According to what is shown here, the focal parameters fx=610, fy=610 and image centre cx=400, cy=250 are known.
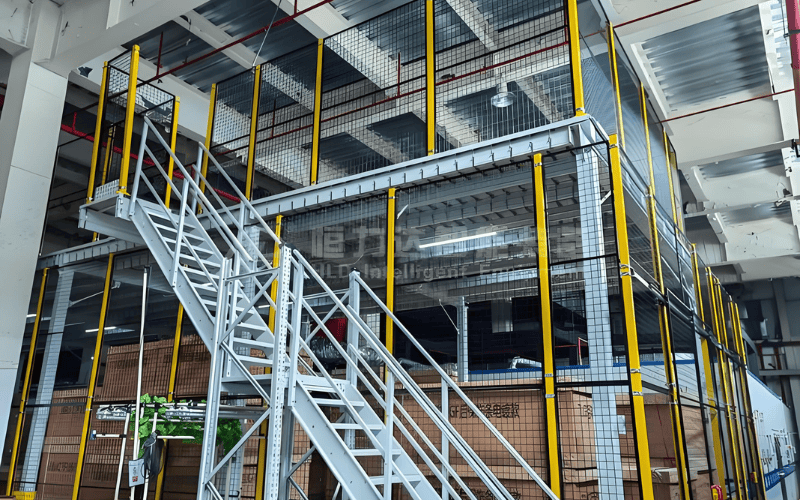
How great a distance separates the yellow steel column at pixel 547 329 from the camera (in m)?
5.83

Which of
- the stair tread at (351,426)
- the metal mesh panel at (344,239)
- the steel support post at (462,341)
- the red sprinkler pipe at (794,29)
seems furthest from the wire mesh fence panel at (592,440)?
the red sprinkler pipe at (794,29)

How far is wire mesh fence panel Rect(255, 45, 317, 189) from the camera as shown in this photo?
934cm

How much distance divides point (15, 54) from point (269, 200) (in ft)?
20.1

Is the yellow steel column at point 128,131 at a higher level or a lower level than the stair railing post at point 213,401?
higher

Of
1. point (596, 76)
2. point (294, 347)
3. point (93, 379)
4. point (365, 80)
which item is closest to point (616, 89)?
point (596, 76)

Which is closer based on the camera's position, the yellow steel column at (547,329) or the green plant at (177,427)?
the yellow steel column at (547,329)

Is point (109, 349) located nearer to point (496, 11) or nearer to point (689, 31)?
point (496, 11)

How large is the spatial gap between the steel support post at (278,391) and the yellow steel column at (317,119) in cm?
303

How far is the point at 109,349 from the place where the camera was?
10.5m

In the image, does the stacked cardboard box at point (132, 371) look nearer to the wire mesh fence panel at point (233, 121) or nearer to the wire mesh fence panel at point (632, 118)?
the wire mesh fence panel at point (233, 121)

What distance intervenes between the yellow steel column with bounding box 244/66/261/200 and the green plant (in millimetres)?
3443

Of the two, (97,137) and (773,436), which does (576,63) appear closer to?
(97,137)

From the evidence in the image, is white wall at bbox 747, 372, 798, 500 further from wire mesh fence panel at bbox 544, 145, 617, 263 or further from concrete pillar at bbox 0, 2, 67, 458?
concrete pillar at bbox 0, 2, 67, 458

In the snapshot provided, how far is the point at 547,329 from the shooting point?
20.2 ft
